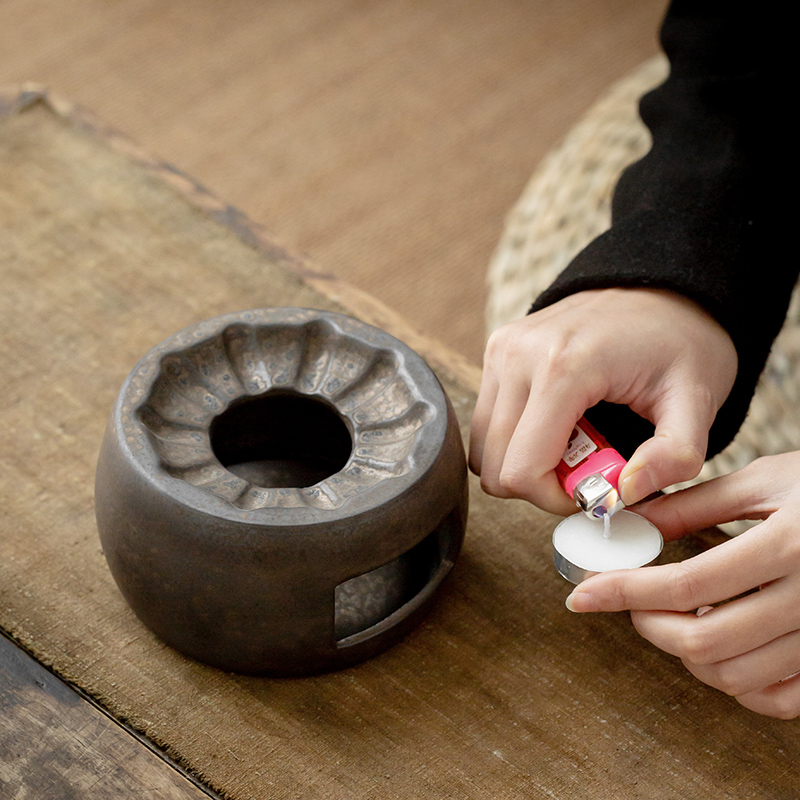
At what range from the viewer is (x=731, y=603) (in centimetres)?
56

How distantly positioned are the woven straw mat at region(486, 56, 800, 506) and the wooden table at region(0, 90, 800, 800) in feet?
1.39

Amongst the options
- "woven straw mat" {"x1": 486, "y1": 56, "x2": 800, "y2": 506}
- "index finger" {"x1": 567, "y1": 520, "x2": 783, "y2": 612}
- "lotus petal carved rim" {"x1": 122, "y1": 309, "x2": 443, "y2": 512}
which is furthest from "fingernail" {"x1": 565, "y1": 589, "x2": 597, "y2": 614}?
"woven straw mat" {"x1": 486, "y1": 56, "x2": 800, "y2": 506}

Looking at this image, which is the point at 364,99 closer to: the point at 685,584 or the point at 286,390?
the point at 286,390

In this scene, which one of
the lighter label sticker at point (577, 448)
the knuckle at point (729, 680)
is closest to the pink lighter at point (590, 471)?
the lighter label sticker at point (577, 448)

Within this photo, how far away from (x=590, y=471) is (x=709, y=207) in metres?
0.27

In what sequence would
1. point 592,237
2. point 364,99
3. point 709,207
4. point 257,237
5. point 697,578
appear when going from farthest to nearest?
point 364,99 < point 592,237 < point 257,237 < point 709,207 < point 697,578

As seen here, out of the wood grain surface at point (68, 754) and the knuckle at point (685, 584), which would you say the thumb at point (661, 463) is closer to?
the knuckle at point (685, 584)

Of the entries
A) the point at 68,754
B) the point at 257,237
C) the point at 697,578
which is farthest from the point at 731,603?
the point at 257,237

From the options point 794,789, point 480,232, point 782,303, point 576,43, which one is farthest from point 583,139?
point 794,789

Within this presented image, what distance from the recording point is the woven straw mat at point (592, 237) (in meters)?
1.10

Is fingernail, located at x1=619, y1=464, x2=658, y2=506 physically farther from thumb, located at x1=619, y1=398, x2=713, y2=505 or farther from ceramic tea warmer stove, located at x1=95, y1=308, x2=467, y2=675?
ceramic tea warmer stove, located at x1=95, y1=308, x2=467, y2=675

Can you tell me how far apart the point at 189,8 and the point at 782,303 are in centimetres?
167

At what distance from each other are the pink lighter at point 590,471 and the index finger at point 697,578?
0.04 meters

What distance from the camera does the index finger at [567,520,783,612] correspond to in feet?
1.80
